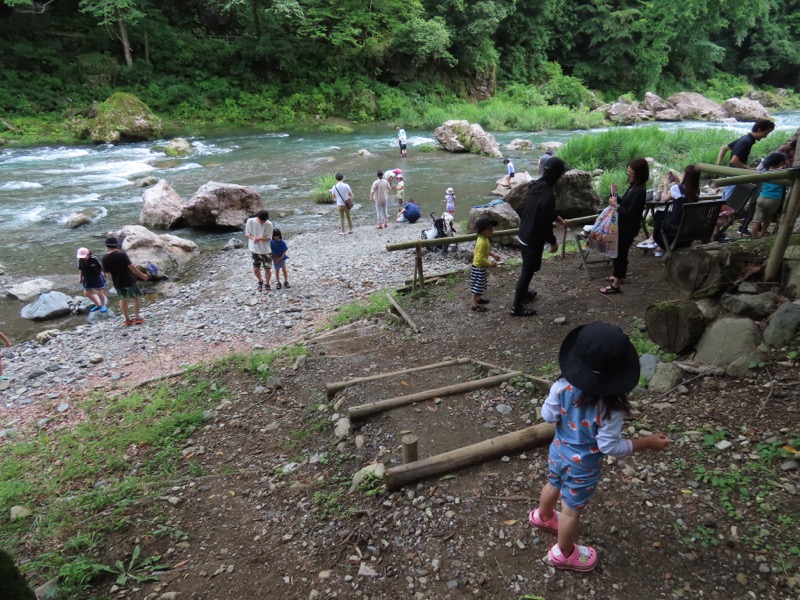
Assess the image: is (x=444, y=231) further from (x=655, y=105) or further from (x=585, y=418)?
(x=655, y=105)

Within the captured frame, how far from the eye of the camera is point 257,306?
363 inches

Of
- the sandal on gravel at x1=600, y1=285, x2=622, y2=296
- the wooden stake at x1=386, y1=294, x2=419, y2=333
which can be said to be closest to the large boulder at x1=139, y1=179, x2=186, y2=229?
the wooden stake at x1=386, y1=294, x2=419, y2=333

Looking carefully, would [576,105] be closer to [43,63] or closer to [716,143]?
[716,143]

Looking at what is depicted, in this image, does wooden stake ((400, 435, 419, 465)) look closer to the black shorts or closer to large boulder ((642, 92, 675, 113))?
the black shorts

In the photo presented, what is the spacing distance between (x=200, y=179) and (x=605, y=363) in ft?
64.7

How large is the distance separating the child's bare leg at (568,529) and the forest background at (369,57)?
30401 mm

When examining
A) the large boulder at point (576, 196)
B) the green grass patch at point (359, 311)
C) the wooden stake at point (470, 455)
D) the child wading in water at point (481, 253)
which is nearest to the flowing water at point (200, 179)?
the large boulder at point (576, 196)

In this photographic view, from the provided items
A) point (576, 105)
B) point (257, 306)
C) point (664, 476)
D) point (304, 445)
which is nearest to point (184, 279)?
point (257, 306)

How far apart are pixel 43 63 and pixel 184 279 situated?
27.8 m

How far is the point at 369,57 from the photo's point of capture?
35.2m

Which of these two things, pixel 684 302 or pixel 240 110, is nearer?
pixel 684 302

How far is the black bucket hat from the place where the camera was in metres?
2.31

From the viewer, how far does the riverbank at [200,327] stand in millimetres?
6930

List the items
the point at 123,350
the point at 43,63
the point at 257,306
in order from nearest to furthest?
the point at 123,350, the point at 257,306, the point at 43,63
